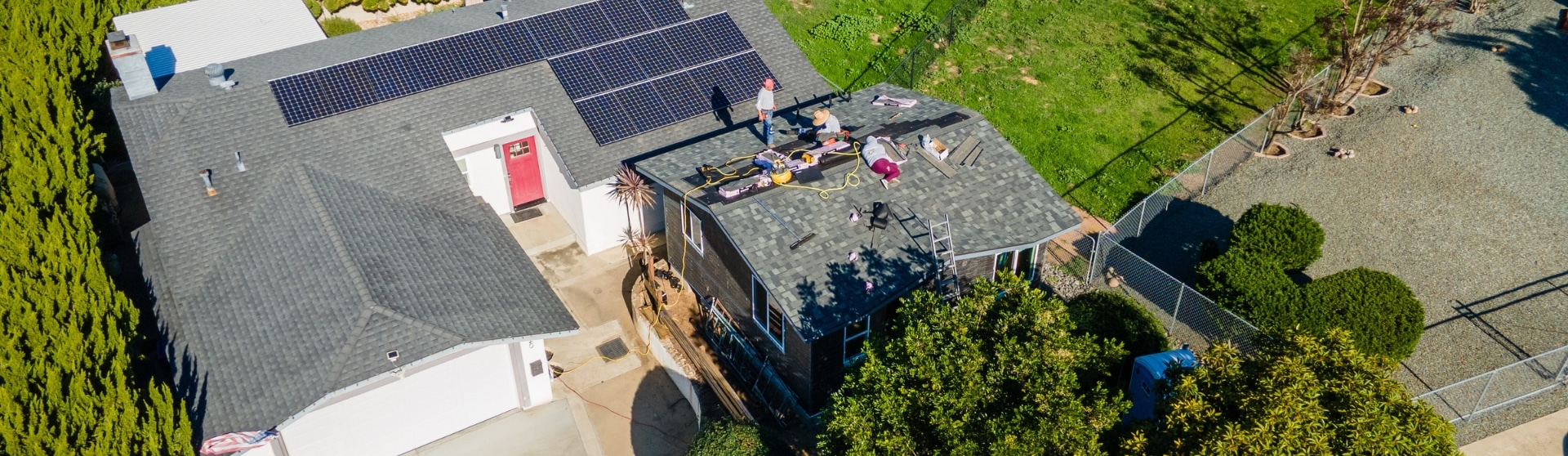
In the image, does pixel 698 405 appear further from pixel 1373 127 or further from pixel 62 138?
pixel 1373 127

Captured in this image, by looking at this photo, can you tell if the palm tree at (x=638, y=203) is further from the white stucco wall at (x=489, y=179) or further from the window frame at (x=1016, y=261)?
the window frame at (x=1016, y=261)

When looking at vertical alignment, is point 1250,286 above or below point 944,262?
below

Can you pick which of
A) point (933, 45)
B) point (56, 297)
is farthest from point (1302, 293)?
point (56, 297)

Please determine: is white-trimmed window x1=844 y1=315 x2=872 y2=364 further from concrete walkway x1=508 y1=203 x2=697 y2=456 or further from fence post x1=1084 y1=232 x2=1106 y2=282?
fence post x1=1084 y1=232 x2=1106 y2=282

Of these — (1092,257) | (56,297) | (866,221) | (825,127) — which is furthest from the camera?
(1092,257)

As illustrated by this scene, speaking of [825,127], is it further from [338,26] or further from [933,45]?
[338,26]

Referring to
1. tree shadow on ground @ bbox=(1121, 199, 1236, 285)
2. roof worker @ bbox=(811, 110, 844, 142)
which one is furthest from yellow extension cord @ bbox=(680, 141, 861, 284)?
tree shadow on ground @ bbox=(1121, 199, 1236, 285)

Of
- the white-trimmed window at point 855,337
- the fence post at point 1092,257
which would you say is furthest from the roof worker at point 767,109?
the fence post at point 1092,257
